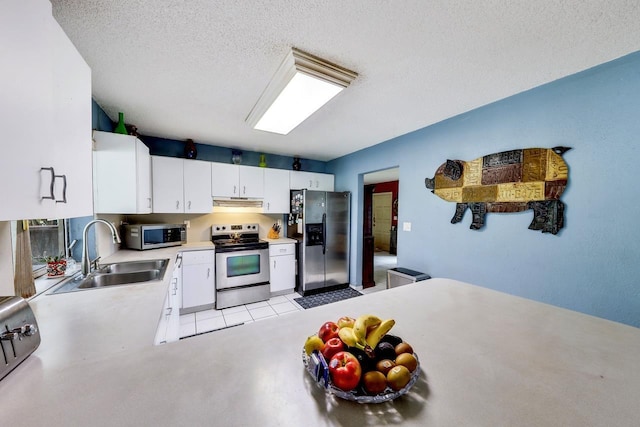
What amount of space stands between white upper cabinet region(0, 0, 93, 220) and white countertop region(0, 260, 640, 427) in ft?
1.69

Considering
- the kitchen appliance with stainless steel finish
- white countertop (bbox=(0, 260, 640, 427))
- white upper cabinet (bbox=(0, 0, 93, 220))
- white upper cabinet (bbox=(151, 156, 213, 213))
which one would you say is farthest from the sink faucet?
white upper cabinet (bbox=(151, 156, 213, 213))

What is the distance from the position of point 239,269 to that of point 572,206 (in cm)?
362

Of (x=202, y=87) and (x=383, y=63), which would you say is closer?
(x=383, y=63)

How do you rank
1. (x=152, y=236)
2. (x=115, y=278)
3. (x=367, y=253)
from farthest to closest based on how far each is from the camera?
Result: (x=367, y=253), (x=152, y=236), (x=115, y=278)

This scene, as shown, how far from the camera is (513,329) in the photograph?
99 centimetres

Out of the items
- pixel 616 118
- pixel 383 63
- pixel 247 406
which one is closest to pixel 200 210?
pixel 383 63

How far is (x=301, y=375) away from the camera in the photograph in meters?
0.70

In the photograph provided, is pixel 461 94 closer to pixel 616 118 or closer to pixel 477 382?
pixel 616 118

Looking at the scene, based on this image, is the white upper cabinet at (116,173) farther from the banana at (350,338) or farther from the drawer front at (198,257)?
the banana at (350,338)

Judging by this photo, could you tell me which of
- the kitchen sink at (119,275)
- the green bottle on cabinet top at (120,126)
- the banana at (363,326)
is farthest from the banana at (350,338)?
the green bottle on cabinet top at (120,126)

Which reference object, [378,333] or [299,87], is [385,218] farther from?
[378,333]

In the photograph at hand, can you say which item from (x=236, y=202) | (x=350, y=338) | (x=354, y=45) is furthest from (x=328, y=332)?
(x=236, y=202)

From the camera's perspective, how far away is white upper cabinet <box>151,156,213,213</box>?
10.0 ft

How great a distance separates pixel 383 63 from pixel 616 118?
162 cm
